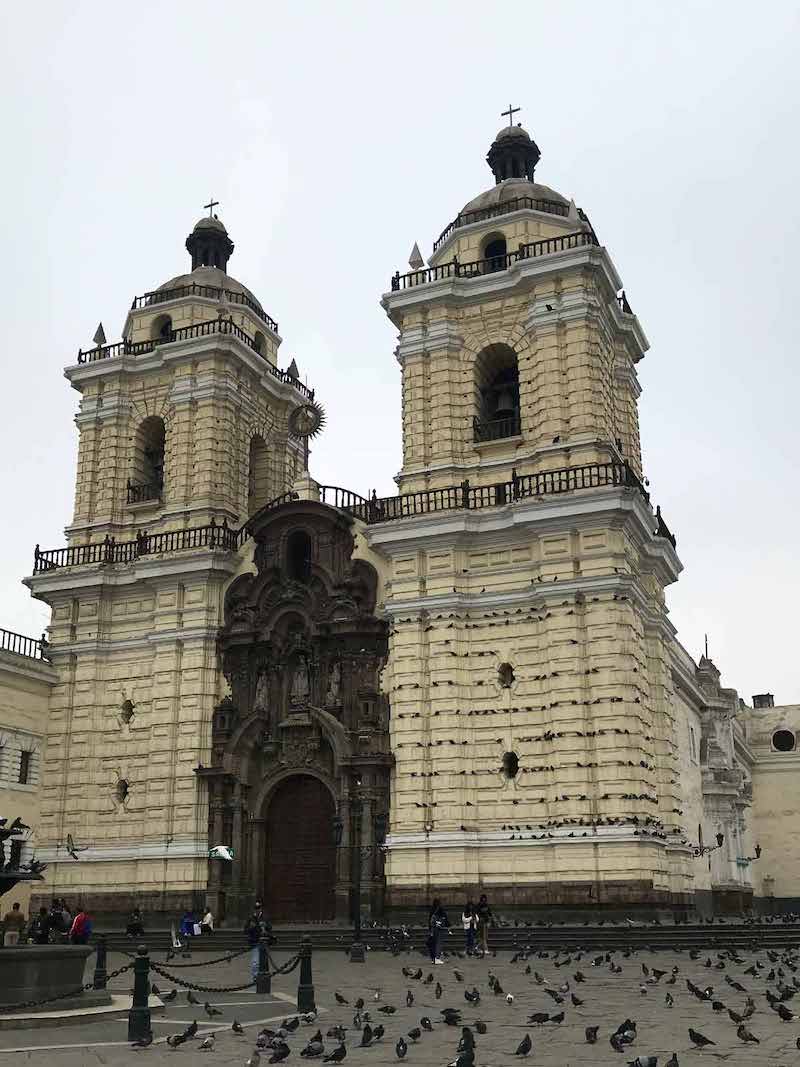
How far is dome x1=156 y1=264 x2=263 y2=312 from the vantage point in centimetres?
4303

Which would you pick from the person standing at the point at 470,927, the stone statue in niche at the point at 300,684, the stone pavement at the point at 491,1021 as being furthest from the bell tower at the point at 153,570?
the stone pavement at the point at 491,1021

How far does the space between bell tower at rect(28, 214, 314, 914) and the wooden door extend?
216 cm

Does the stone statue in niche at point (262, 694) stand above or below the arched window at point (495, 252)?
below

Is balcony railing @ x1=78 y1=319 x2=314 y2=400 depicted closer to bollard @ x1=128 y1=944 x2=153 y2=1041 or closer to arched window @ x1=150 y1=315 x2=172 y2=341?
arched window @ x1=150 y1=315 x2=172 y2=341

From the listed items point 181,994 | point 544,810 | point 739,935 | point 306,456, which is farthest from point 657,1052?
point 306,456

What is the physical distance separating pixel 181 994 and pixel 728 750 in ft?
103

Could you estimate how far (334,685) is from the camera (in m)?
34.2

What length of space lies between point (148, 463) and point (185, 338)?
4808 mm

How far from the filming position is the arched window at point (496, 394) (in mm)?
35531

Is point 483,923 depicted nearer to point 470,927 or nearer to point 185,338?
point 470,927

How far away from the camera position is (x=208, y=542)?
37438mm

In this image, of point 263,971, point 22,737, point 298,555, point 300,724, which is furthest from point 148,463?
point 263,971

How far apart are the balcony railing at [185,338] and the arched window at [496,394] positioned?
952cm

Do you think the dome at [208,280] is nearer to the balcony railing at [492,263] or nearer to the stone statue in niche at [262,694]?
the balcony railing at [492,263]
